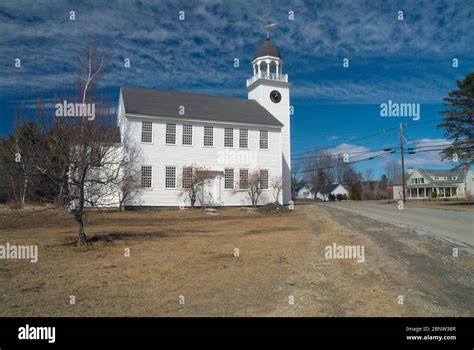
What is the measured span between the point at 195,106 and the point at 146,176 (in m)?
9.29

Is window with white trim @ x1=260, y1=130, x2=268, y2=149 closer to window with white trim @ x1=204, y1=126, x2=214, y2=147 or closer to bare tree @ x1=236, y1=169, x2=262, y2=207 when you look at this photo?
bare tree @ x1=236, y1=169, x2=262, y2=207

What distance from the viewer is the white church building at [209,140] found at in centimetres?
3016

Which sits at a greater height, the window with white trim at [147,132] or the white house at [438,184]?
the window with white trim at [147,132]

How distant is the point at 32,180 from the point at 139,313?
770 cm

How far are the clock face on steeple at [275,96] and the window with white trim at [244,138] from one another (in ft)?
23.3

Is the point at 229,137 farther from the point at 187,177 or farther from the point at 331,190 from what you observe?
the point at 331,190

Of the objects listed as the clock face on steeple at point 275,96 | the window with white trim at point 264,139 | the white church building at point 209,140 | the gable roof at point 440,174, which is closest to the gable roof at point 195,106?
the white church building at point 209,140

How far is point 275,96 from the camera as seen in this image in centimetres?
3962

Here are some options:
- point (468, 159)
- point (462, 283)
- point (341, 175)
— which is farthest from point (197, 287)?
point (341, 175)

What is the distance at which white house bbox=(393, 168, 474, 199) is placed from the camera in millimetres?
75625

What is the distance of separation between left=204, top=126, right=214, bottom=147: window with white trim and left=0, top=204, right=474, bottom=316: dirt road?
836 inches

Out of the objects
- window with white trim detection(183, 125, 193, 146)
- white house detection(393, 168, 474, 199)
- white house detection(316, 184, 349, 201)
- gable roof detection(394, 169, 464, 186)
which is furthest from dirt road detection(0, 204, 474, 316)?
white house detection(316, 184, 349, 201)

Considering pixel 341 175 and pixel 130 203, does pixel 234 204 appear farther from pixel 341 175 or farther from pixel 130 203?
pixel 341 175

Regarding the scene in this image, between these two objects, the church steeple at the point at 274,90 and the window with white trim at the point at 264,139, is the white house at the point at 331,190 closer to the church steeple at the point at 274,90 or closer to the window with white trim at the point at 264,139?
the church steeple at the point at 274,90
